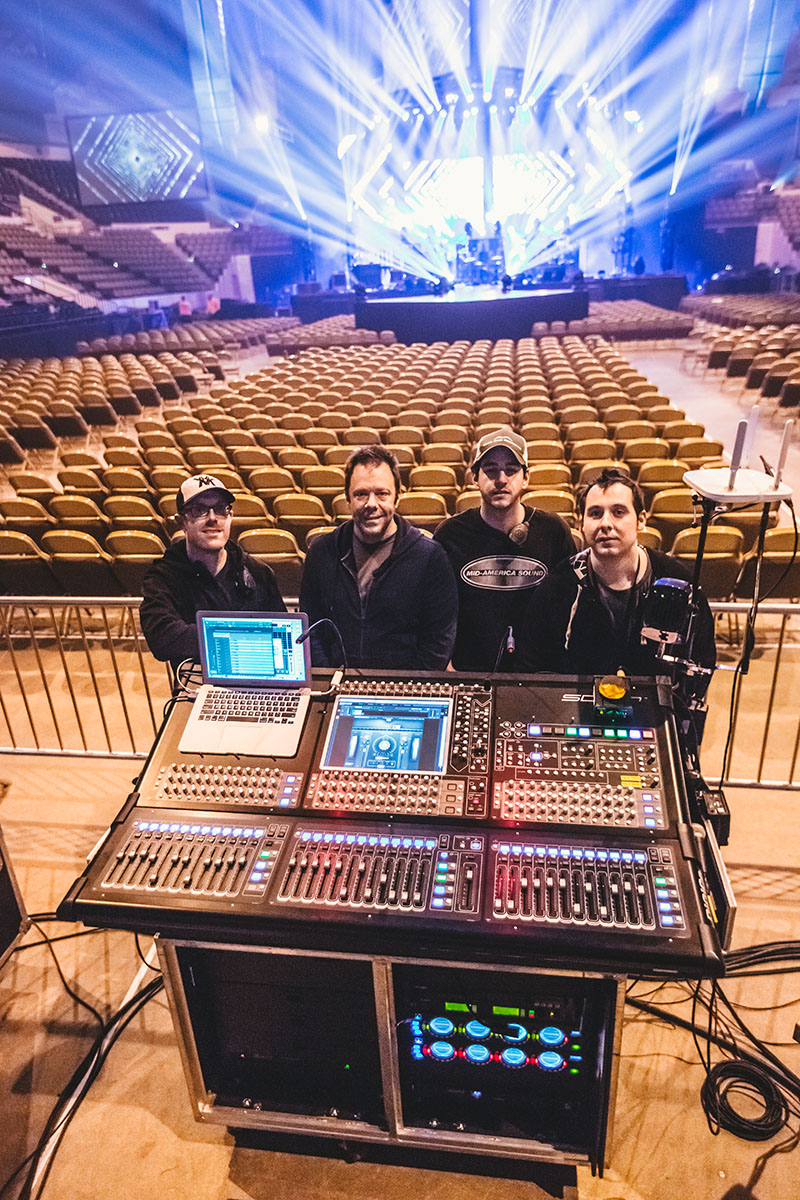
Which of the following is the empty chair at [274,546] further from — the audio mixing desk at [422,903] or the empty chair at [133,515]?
the audio mixing desk at [422,903]

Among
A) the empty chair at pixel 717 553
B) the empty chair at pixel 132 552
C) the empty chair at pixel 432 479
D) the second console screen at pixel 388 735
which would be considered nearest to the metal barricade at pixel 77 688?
the empty chair at pixel 132 552

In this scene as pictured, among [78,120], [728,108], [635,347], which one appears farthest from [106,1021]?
[728,108]

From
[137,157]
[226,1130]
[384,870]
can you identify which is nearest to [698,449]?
[384,870]

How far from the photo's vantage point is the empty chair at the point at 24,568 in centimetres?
550

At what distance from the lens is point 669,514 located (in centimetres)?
541

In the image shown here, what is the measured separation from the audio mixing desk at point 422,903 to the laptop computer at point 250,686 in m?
0.06

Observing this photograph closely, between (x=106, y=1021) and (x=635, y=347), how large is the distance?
21.0 metres

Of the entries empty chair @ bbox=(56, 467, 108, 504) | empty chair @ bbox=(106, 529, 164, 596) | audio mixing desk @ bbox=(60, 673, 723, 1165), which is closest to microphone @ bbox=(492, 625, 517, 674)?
audio mixing desk @ bbox=(60, 673, 723, 1165)

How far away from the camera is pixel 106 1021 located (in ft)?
8.59

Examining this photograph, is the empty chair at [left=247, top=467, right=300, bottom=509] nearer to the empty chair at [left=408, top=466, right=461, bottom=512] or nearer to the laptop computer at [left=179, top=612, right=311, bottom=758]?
the empty chair at [left=408, top=466, right=461, bottom=512]

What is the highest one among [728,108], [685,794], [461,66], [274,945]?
[461,66]

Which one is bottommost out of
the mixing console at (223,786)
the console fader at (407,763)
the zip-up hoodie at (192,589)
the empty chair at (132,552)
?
the empty chair at (132,552)

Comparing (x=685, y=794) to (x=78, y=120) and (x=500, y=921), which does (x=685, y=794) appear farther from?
(x=78, y=120)

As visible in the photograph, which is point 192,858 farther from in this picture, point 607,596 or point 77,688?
point 77,688
